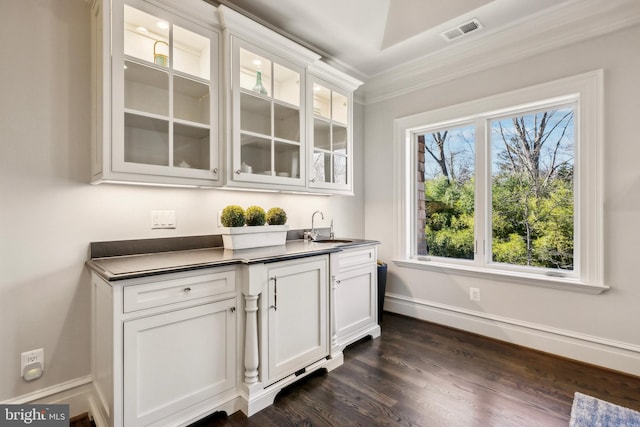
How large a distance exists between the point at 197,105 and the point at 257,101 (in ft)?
1.48

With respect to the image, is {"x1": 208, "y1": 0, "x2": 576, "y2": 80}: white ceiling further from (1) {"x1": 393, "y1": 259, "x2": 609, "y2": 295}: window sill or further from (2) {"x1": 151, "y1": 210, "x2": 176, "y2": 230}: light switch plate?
(1) {"x1": 393, "y1": 259, "x2": 609, "y2": 295}: window sill

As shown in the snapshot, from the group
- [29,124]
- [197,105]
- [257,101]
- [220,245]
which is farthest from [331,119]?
[29,124]

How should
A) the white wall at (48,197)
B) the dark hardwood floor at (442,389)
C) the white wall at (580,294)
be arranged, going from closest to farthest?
the white wall at (48,197) → the dark hardwood floor at (442,389) → the white wall at (580,294)

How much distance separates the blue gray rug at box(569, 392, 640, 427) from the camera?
5.40 ft

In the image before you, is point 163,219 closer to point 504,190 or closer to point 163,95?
point 163,95

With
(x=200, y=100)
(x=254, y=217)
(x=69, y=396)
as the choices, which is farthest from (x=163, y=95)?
(x=69, y=396)

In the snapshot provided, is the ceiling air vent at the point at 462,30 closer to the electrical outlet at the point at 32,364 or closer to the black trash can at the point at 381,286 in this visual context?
the black trash can at the point at 381,286

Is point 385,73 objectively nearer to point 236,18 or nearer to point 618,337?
point 236,18

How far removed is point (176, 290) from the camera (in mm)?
1538

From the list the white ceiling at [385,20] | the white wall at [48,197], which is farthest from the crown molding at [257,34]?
the white wall at [48,197]

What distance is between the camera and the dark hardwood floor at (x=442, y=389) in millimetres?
1704

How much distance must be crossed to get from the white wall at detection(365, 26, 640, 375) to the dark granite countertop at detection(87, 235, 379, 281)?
5.13 feet

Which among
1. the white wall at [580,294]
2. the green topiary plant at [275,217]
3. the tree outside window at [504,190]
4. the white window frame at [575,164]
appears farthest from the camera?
the tree outside window at [504,190]

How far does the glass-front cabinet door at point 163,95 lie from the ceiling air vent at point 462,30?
197 cm
